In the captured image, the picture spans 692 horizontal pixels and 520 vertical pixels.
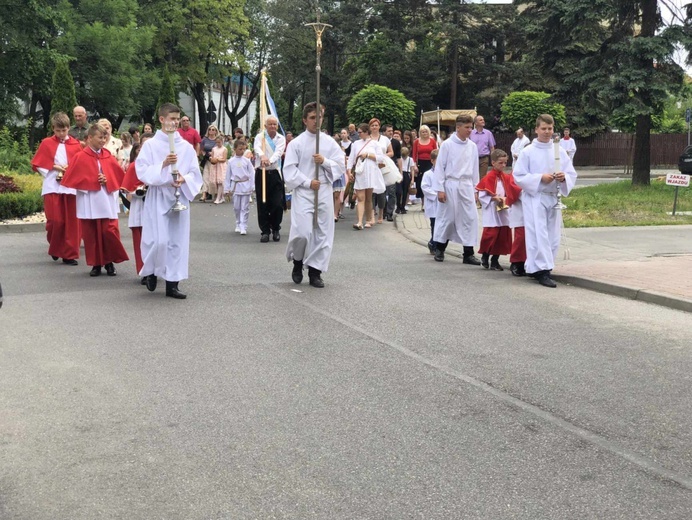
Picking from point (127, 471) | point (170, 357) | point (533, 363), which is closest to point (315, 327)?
point (170, 357)

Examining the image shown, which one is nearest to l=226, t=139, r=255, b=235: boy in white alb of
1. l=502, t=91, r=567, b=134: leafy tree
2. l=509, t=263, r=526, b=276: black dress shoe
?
l=509, t=263, r=526, b=276: black dress shoe

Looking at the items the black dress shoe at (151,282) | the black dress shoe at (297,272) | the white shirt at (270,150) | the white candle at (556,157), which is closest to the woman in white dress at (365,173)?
the white shirt at (270,150)

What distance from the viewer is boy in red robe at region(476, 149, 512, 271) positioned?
1238 centimetres

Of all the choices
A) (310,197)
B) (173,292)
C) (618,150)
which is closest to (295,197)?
(310,197)

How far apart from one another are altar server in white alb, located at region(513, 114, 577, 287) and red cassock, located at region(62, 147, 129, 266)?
192 inches

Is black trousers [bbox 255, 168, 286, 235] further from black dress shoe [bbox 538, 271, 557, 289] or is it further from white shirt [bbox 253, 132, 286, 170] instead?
black dress shoe [bbox 538, 271, 557, 289]

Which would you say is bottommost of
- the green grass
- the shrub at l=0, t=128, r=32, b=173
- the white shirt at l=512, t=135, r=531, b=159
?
the green grass

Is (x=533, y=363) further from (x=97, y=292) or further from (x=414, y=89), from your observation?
(x=414, y=89)

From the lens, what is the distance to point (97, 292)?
1012cm

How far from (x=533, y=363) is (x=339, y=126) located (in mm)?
57830

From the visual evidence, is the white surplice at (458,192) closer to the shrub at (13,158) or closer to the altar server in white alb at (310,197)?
the altar server in white alb at (310,197)

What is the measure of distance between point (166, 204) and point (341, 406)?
15.8ft

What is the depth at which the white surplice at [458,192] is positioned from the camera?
1326cm

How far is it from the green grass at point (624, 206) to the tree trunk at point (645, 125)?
0.45 meters
